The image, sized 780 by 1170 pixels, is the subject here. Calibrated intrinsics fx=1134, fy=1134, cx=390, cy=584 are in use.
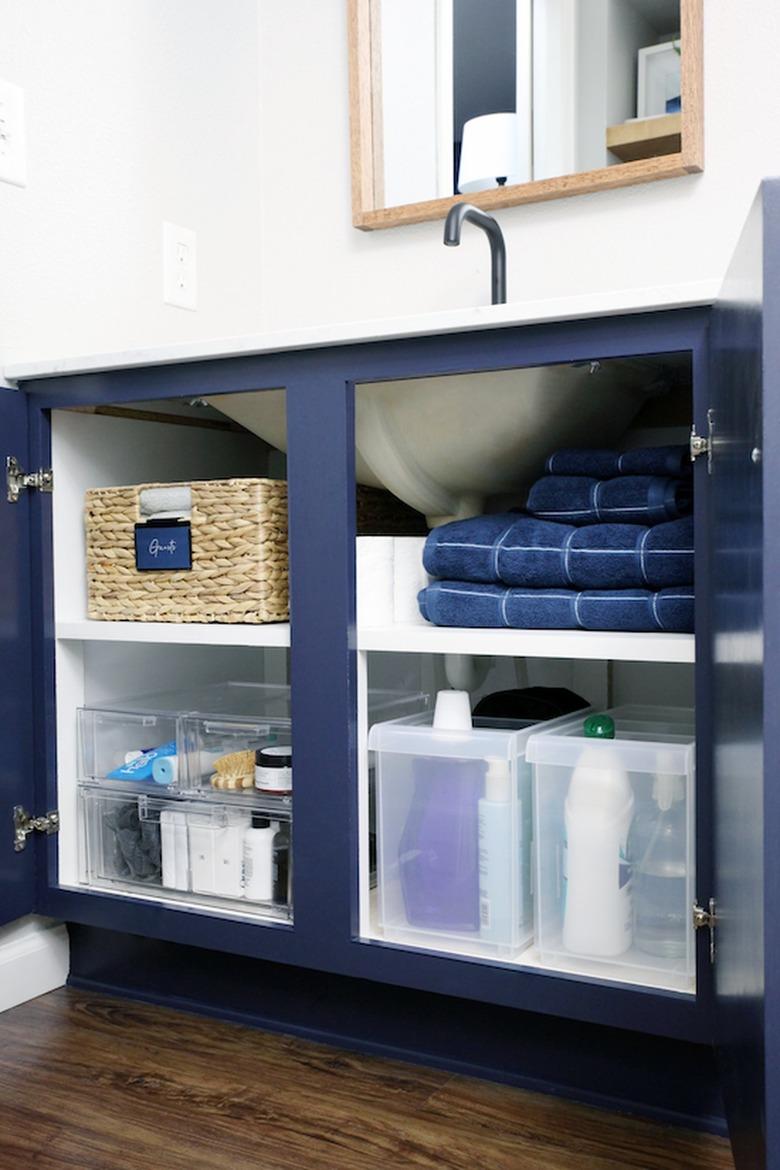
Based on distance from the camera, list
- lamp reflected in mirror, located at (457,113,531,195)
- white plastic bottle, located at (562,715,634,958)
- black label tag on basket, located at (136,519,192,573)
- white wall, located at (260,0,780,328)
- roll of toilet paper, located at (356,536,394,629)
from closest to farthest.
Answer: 1. white plastic bottle, located at (562,715,634,958)
2. roll of toilet paper, located at (356,536,394,629)
3. black label tag on basket, located at (136,519,192,573)
4. white wall, located at (260,0,780,328)
5. lamp reflected in mirror, located at (457,113,531,195)

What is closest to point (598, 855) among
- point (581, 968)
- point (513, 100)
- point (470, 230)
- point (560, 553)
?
point (581, 968)

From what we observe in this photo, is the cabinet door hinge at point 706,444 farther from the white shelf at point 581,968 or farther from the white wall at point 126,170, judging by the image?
the white wall at point 126,170

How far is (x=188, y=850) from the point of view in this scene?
1.51 meters

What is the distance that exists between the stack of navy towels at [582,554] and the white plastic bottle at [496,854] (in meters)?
0.19

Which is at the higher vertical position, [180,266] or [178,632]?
[180,266]

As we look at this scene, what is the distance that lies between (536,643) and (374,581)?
0.25 metres

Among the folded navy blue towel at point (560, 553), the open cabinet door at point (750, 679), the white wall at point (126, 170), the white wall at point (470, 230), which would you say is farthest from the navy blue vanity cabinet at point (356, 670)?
the white wall at point (470, 230)

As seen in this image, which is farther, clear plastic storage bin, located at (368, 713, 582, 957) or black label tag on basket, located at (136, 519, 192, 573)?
black label tag on basket, located at (136, 519, 192, 573)

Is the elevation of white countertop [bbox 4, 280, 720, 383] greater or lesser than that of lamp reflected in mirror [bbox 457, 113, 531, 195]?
lesser

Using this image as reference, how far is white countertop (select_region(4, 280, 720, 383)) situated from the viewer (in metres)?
1.14

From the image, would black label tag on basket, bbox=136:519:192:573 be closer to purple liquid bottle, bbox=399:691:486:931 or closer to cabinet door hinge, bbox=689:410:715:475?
purple liquid bottle, bbox=399:691:486:931

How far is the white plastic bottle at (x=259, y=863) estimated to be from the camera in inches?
57.1

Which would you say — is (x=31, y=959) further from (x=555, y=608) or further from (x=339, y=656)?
(x=555, y=608)

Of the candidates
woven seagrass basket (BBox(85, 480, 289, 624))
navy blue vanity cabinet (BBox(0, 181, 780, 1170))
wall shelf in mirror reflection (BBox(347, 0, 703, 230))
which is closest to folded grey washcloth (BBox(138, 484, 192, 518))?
woven seagrass basket (BBox(85, 480, 289, 624))
